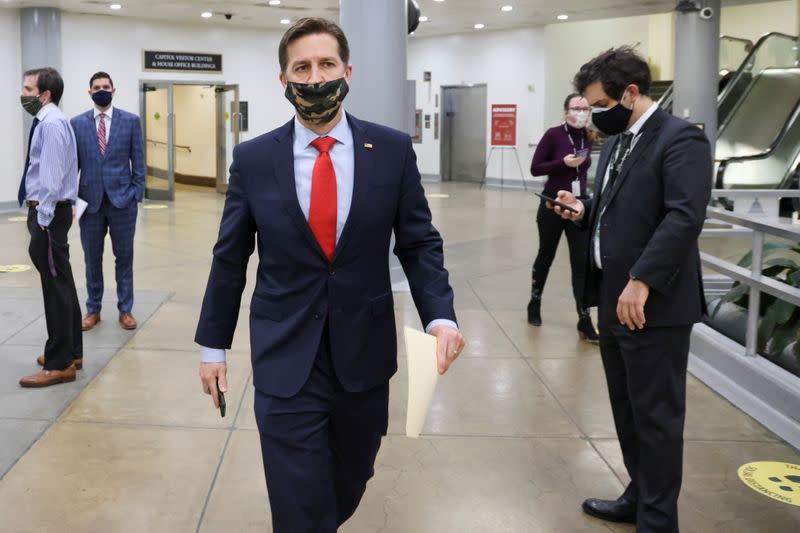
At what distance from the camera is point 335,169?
96.0 inches

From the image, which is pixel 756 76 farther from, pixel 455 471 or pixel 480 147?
pixel 455 471

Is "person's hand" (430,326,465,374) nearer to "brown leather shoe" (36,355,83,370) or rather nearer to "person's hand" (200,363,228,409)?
"person's hand" (200,363,228,409)

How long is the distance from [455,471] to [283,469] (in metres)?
1.78

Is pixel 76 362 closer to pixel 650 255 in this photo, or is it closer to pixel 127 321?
pixel 127 321

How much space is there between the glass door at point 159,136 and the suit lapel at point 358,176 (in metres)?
15.8

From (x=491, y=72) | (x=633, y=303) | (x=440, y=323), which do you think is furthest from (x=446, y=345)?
(x=491, y=72)

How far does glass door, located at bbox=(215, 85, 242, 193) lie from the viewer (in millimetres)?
19656

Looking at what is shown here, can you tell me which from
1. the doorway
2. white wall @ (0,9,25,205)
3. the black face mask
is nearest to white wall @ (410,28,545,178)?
the doorway

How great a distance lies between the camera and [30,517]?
345 centimetres

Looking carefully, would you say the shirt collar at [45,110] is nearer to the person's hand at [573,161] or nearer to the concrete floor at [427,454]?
the concrete floor at [427,454]

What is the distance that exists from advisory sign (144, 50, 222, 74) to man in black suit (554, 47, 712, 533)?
16559 mm

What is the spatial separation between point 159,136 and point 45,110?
45.0ft

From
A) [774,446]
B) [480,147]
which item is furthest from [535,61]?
[774,446]

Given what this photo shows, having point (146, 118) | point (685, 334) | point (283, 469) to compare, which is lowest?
point (283, 469)
